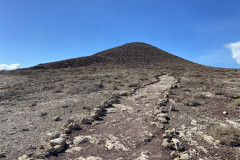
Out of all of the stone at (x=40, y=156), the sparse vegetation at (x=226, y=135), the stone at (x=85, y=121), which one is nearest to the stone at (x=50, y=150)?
the stone at (x=40, y=156)

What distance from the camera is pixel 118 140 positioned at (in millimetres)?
4973

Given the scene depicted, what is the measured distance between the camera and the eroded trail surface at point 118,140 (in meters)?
4.18

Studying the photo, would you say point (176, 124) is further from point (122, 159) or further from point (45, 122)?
point (45, 122)

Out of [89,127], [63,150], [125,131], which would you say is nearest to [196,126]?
[125,131]

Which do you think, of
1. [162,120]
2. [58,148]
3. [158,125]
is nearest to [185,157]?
[158,125]

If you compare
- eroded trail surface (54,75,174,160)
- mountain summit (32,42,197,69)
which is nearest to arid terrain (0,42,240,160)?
eroded trail surface (54,75,174,160)

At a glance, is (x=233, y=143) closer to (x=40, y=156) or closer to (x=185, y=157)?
(x=185, y=157)

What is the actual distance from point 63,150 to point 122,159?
1779mm

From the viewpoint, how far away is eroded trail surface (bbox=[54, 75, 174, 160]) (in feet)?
13.7

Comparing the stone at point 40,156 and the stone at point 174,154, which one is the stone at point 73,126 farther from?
the stone at point 174,154

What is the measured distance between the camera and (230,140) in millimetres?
4312

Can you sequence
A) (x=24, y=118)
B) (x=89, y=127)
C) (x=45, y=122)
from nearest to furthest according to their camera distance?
(x=89, y=127) → (x=45, y=122) → (x=24, y=118)

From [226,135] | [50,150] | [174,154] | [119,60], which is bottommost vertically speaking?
[174,154]

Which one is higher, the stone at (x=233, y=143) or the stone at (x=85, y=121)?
the stone at (x=85, y=121)
